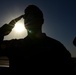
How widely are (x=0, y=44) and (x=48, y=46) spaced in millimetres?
737

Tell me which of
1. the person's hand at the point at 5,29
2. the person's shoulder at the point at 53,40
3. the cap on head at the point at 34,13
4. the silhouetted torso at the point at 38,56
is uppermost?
the cap on head at the point at 34,13

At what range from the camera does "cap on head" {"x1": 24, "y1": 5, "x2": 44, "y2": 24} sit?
10.3 feet

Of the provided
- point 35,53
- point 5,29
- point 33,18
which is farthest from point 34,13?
point 35,53

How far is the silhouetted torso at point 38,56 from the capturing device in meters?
2.68

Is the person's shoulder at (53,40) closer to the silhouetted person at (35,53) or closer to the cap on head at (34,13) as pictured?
the silhouetted person at (35,53)

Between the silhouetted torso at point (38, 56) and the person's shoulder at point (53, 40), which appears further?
the person's shoulder at point (53, 40)

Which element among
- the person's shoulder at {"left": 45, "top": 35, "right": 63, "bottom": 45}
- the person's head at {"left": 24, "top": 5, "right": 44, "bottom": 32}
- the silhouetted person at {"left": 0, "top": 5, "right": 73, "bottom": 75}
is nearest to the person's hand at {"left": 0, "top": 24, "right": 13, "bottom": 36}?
the silhouetted person at {"left": 0, "top": 5, "right": 73, "bottom": 75}

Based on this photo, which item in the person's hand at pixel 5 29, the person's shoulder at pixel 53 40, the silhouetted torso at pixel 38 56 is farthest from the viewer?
the person's hand at pixel 5 29

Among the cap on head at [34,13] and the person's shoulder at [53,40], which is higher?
the cap on head at [34,13]

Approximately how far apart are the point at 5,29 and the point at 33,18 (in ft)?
1.65

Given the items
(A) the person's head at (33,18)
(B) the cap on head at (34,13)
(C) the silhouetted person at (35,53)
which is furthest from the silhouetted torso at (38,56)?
(B) the cap on head at (34,13)

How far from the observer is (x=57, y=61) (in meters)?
2.82

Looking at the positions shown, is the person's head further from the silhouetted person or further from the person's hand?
the person's hand

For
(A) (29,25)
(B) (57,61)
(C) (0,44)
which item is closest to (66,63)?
(B) (57,61)
